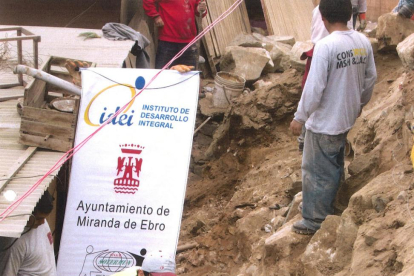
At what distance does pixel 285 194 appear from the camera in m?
7.95

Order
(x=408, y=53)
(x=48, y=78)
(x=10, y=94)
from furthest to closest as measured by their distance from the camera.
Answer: (x=10, y=94)
(x=48, y=78)
(x=408, y=53)

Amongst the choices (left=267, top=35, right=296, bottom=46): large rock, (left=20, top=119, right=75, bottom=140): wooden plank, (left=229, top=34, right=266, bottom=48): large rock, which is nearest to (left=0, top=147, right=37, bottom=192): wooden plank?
(left=20, top=119, right=75, bottom=140): wooden plank

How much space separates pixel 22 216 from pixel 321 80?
3007mm

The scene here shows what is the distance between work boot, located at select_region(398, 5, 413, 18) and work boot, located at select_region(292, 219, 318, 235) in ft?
13.4

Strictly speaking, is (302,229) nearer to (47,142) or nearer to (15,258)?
(15,258)

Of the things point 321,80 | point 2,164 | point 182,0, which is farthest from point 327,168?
point 182,0

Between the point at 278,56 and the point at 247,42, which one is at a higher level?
the point at 247,42

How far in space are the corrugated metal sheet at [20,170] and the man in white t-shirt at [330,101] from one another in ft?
8.69

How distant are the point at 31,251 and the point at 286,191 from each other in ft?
10.4

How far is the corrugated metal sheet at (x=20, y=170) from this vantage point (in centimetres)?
600

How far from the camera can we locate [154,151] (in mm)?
7566

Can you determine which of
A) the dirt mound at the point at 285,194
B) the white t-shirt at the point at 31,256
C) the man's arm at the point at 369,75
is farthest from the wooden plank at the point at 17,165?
the man's arm at the point at 369,75

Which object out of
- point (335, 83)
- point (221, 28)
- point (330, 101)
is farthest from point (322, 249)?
point (221, 28)

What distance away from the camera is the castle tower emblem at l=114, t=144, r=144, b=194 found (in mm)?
7449
